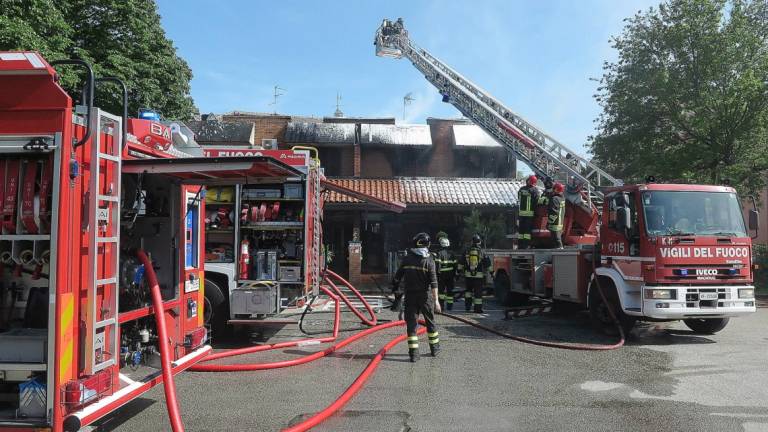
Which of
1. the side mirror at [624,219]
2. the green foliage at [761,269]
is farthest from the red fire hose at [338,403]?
the green foliage at [761,269]

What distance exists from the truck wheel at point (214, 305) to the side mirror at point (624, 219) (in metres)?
5.89

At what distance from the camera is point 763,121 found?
14.3 metres

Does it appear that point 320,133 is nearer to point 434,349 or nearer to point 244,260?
point 244,260

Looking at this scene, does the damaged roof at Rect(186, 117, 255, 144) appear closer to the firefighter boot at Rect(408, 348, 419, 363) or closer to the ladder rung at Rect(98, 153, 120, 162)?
the firefighter boot at Rect(408, 348, 419, 363)

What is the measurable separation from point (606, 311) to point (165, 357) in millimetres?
7098

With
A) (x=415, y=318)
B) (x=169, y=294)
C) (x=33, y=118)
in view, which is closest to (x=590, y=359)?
(x=415, y=318)

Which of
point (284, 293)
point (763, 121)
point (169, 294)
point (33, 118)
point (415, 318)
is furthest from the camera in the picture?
point (763, 121)

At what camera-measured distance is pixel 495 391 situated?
587 centimetres

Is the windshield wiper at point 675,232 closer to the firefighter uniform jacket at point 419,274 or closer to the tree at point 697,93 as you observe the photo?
the firefighter uniform jacket at point 419,274

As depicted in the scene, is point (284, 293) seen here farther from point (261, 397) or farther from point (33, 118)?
point (33, 118)

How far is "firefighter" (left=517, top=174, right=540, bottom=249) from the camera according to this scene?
1173cm

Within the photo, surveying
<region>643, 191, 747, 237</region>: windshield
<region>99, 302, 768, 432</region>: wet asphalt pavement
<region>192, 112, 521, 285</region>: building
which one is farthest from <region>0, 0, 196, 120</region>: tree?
<region>643, 191, 747, 237</region>: windshield

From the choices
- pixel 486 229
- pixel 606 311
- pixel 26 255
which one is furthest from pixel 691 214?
pixel 486 229

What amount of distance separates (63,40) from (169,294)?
29.1ft
